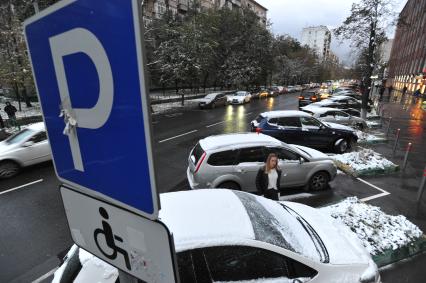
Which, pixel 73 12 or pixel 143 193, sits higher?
pixel 73 12

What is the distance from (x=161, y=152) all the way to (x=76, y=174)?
10.0 meters

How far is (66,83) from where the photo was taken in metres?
1.13

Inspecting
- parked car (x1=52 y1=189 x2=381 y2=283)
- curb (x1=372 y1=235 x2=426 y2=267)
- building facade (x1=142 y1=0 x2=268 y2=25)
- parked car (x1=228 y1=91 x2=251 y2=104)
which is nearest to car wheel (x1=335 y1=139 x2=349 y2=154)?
curb (x1=372 y1=235 x2=426 y2=267)

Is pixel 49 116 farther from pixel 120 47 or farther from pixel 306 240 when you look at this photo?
pixel 306 240

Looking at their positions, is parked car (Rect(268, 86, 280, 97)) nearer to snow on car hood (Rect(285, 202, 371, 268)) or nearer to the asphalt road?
the asphalt road

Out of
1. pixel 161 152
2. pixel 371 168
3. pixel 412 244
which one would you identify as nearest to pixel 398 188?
pixel 371 168

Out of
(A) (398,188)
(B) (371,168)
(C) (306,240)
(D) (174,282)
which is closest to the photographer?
(D) (174,282)

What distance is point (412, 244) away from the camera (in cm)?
500

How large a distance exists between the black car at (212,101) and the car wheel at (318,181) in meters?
18.6

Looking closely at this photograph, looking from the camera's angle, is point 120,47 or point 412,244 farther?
point 412,244

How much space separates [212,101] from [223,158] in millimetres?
19576

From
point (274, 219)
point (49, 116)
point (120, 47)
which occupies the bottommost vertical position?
point (274, 219)

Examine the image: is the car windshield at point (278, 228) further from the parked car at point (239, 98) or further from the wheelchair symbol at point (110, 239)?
the parked car at point (239, 98)

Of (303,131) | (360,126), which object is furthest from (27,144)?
→ (360,126)
